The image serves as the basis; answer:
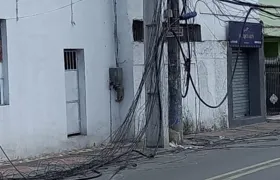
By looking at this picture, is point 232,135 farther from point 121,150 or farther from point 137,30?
point 121,150

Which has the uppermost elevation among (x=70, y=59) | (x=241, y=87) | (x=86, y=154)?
(x=70, y=59)

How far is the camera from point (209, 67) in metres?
21.2

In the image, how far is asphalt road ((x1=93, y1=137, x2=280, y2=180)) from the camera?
462 inches

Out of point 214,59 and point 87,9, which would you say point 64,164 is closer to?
point 87,9

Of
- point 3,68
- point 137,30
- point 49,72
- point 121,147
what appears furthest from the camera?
point 137,30

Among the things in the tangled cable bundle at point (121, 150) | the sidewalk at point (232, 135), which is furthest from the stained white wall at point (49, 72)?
the sidewalk at point (232, 135)

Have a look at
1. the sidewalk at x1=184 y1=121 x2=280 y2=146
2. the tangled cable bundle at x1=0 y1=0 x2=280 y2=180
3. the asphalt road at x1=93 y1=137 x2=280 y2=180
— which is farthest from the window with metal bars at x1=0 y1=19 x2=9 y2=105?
the sidewalk at x1=184 y1=121 x2=280 y2=146

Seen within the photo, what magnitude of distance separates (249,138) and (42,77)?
655 centimetres

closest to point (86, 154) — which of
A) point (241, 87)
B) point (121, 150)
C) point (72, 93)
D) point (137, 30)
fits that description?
point (121, 150)

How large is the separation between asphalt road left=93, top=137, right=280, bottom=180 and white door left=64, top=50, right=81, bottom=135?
3009 mm

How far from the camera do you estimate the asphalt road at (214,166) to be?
1173cm

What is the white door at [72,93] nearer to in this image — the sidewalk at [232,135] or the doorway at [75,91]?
the doorway at [75,91]

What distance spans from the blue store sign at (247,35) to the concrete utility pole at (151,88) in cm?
641

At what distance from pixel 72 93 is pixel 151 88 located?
220 centimetres
